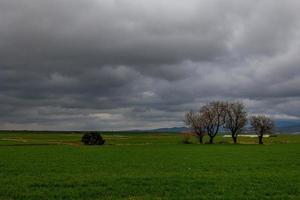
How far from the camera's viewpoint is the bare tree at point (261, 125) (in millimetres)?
140750

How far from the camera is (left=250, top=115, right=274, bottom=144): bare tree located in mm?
140750

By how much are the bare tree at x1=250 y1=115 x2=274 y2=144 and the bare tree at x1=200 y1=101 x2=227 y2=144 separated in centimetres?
1116

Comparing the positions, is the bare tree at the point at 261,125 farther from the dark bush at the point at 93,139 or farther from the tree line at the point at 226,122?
the dark bush at the point at 93,139

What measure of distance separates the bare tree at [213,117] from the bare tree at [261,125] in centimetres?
1116

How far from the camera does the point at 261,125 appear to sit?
141250 mm

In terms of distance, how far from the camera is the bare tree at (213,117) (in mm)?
140125

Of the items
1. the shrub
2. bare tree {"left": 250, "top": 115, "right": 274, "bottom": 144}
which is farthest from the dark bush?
bare tree {"left": 250, "top": 115, "right": 274, "bottom": 144}

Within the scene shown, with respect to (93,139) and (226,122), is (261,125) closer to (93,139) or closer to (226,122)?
(226,122)

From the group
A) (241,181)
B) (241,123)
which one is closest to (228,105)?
(241,123)

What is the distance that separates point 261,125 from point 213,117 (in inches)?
681

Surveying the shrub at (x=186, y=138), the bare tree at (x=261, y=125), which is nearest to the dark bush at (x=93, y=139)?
the shrub at (x=186, y=138)

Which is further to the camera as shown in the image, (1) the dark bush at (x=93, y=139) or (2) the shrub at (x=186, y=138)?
(2) the shrub at (x=186, y=138)

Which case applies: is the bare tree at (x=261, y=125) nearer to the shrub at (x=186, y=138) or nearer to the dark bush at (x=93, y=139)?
the shrub at (x=186, y=138)

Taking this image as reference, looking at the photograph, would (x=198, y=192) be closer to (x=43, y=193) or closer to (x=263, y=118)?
(x=43, y=193)
